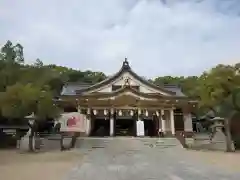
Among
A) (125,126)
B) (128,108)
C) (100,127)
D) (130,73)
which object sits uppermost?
(130,73)

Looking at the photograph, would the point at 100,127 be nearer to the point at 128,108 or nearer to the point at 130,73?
the point at 128,108

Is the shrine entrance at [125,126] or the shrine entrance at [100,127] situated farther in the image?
the shrine entrance at [125,126]

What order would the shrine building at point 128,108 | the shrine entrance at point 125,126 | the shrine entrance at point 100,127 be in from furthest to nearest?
the shrine entrance at point 125,126, the shrine entrance at point 100,127, the shrine building at point 128,108

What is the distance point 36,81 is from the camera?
2517cm

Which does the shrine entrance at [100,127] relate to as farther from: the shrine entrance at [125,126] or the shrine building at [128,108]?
the shrine entrance at [125,126]

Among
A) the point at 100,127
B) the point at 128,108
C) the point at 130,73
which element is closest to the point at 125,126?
the point at 100,127

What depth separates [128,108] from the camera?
30766 mm

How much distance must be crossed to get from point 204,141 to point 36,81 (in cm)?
1463

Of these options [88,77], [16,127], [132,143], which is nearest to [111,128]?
[132,143]

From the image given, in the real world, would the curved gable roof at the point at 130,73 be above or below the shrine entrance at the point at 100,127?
above

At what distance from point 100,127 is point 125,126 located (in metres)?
3.07

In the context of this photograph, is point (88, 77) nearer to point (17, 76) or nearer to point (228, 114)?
point (17, 76)

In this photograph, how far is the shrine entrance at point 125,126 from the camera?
3241 centimetres

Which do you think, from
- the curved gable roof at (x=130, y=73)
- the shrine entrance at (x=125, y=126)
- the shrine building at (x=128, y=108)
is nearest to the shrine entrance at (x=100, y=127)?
the shrine building at (x=128, y=108)
